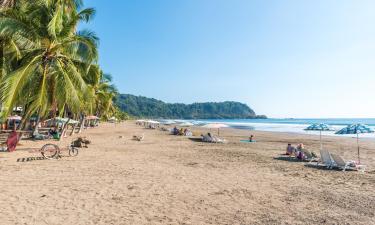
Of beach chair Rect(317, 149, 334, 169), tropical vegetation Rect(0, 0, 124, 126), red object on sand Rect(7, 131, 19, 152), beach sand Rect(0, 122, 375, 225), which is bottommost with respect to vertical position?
beach sand Rect(0, 122, 375, 225)

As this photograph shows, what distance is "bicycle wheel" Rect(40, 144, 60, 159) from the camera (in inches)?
510

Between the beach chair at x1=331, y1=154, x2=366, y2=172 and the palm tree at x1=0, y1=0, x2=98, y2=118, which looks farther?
the palm tree at x1=0, y1=0, x2=98, y2=118

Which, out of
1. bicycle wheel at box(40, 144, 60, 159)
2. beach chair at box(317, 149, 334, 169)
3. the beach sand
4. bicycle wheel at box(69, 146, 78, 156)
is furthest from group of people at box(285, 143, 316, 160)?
bicycle wheel at box(40, 144, 60, 159)

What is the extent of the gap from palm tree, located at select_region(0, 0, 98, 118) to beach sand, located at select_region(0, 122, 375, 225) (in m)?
3.23

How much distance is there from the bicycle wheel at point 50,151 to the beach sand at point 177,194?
40.8 inches

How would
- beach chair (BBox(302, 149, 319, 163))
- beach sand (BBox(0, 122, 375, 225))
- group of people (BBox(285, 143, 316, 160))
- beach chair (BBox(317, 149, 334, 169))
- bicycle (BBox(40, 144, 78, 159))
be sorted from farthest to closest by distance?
1. group of people (BBox(285, 143, 316, 160))
2. beach chair (BBox(302, 149, 319, 163))
3. bicycle (BBox(40, 144, 78, 159))
4. beach chair (BBox(317, 149, 334, 169))
5. beach sand (BBox(0, 122, 375, 225))

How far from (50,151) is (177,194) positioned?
794 centimetres

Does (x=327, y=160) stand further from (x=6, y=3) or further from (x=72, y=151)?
(x=6, y=3)

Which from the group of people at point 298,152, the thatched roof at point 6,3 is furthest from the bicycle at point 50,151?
the group of people at point 298,152

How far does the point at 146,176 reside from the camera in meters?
9.80

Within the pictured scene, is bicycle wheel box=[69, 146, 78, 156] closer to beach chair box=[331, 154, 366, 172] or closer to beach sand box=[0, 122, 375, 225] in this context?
beach sand box=[0, 122, 375, 225]

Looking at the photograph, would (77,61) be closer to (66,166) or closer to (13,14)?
(13,14)

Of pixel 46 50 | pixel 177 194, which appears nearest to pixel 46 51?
pixel 46 50

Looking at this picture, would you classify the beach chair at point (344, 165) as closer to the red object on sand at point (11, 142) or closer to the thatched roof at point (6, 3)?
the red object on sand at point (11, 142)
